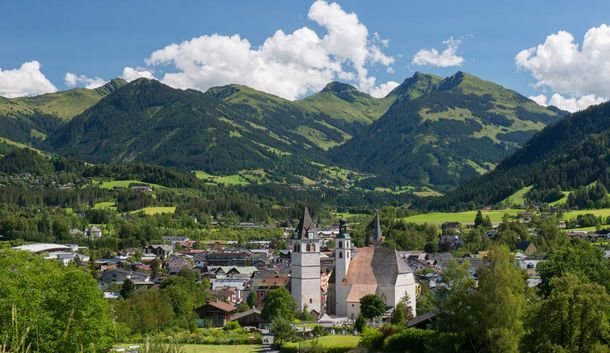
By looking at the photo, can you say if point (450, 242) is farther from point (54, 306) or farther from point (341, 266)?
point (54, 306)

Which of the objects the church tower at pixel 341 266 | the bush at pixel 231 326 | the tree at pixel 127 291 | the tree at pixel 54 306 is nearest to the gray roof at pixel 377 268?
the church tower at pixel 341 266

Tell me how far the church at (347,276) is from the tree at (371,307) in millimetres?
4803

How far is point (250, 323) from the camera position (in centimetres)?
8569

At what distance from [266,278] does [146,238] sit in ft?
233

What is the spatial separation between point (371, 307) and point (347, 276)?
28.8 feet

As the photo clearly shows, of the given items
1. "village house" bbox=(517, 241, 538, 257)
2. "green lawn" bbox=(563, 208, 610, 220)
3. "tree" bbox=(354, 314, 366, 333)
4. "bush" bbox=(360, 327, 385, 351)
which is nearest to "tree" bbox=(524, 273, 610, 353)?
"bush" bbox=(360, 327, 385, 351)

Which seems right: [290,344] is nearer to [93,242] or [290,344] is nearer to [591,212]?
[93,242]

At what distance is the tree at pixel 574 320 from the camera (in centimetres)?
4178

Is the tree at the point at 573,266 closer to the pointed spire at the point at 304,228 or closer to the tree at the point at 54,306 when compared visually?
the pointed spire at the point at 304,228

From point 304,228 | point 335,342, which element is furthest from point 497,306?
point 304,228

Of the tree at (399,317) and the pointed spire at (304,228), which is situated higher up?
the pointed spire at (304,228)

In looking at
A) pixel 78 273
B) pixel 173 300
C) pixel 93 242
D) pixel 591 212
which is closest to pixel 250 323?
pixel 173 300

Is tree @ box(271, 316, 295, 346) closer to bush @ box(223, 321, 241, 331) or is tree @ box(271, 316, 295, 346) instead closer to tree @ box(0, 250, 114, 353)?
bush @ box(223, 321, 241, 331)

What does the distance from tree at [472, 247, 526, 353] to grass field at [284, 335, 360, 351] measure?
16824mm
